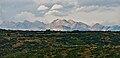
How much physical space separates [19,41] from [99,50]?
209 ft

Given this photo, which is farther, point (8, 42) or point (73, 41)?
point (73, 41)

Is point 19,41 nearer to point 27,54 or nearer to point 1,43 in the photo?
point 1,43

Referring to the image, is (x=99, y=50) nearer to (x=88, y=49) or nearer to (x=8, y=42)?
(x=88, y=49)

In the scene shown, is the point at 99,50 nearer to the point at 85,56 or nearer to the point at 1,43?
the point at 85,56

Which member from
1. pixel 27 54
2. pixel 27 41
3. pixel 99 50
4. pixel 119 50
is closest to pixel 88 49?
pixel 99 50

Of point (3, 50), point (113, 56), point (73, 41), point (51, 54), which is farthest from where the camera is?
point (73, 41)

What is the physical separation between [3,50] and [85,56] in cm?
4609

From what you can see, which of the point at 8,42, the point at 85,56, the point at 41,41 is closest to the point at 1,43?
the point at 8,42

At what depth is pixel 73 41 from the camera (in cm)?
14012

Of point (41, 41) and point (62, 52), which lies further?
point (41, 41)

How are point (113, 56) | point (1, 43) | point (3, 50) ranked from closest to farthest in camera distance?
point (113, 56), point (3, 50), point (1, 43)

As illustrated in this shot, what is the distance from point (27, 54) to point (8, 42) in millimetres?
58860

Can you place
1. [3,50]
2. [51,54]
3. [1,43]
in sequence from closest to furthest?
[51,54] < [3,50] < [1,43]

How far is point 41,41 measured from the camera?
13262 centimetres
